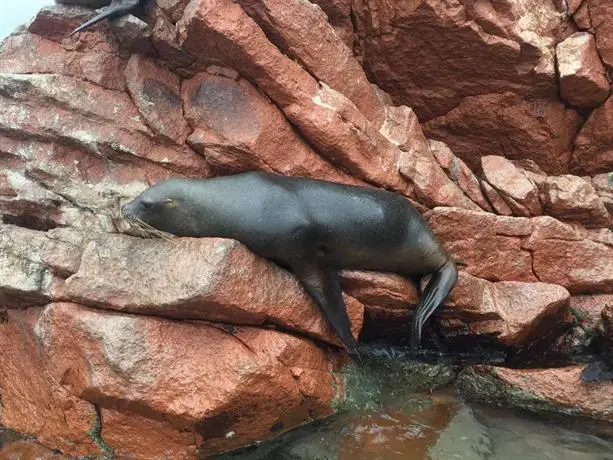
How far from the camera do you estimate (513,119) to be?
6.08m

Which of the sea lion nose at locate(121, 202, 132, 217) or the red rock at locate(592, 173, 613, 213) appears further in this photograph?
the red rock at locate(592, 173, 613, 213)

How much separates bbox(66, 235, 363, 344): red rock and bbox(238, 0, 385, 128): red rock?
1.76 metres

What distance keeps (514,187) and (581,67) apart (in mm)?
1302

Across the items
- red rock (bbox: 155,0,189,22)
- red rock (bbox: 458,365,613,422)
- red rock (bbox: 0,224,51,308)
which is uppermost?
red rock (bbox: 155,0,189,22)

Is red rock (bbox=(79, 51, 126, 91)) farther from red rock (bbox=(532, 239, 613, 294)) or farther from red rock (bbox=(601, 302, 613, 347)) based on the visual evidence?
red rock (bbox=(601, 302, 613, 347))

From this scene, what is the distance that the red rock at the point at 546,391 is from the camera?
166 inches

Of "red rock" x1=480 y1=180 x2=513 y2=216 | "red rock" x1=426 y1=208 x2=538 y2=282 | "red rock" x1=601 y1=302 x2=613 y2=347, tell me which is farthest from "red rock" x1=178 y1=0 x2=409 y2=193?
"red rock" x1=601 y1=302 x2=613 y2=347

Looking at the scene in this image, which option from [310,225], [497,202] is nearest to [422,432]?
[310,225]

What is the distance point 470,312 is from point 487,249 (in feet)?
2.21

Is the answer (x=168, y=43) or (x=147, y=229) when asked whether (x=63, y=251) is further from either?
(x=168, y=43)

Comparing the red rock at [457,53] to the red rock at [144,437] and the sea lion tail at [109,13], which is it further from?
the red rock at [144,437]

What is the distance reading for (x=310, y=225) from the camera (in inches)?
167

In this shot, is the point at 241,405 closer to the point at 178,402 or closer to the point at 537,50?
the point at 178,402

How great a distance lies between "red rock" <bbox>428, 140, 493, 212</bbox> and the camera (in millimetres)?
5473
